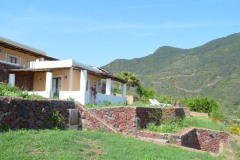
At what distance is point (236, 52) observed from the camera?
9181 centimetres

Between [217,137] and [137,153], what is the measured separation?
1343cm

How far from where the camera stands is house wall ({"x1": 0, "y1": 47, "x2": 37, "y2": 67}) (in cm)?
2552

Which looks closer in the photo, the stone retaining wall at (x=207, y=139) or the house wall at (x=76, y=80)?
the stone retaining wall at (x=207, y=139)

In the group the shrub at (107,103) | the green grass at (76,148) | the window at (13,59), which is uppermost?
the window at (13,59)

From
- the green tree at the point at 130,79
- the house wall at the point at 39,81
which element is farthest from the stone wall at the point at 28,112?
the green tree at the point at 130,79

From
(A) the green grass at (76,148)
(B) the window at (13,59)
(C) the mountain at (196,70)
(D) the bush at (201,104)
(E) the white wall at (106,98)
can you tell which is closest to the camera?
(A) the green grass at (76,148)

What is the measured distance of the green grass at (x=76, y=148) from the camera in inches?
371

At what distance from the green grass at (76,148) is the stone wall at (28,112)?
3.51 feet

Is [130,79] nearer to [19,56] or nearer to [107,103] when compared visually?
[19,56]

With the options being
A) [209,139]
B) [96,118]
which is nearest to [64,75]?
[96,118]

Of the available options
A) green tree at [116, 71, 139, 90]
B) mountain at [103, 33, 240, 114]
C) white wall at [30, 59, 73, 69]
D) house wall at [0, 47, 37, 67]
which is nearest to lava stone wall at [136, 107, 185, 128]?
white wall at [30, 59, 73, 69]

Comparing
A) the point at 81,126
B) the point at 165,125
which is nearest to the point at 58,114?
the point at 81,126

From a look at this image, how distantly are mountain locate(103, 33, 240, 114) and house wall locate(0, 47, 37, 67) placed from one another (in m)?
41.2

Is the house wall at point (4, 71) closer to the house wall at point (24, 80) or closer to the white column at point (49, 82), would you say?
the house wall at point (24, 80)
